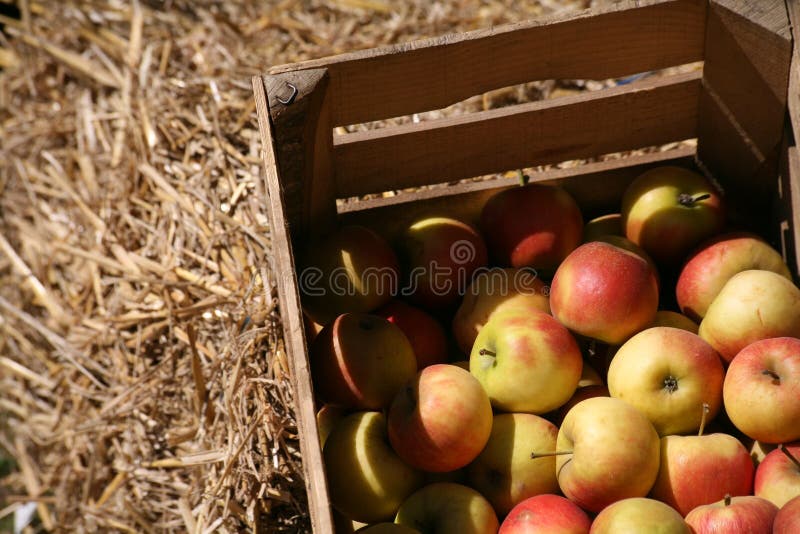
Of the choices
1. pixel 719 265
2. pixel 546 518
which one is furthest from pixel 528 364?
pixel 719 265

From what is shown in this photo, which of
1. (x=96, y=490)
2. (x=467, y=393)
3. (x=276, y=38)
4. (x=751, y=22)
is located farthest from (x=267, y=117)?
(x=276, y=38)

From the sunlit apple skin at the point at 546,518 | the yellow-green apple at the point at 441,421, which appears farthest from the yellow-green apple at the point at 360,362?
the sunlit apple skin at the point at 546,518

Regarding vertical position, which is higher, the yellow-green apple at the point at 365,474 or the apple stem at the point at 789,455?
the yellow-green apple at the point at 365,474

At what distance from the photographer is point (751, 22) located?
71.9 inches

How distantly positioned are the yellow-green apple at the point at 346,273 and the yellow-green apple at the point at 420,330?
49 millimetres

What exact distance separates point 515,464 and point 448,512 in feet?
0.63

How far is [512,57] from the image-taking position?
1910 mm

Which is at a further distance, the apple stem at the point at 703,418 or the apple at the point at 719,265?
the apple at the point at 719,265

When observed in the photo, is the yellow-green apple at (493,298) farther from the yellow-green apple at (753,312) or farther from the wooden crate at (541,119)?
the yellow-green apple at (753,312)

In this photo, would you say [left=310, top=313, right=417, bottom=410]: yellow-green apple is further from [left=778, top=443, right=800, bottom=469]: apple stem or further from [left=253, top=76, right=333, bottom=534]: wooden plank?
[left=778, top=443, right=800, bottom=469]: apple stem

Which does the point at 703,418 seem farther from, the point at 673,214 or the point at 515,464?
the point at 673,214

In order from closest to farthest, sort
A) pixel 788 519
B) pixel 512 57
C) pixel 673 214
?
Result: pixel 788 519 < pixel 512 57 < pixel 673 214

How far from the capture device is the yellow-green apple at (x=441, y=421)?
1627 millimetres

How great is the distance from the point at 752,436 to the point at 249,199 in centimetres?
167
